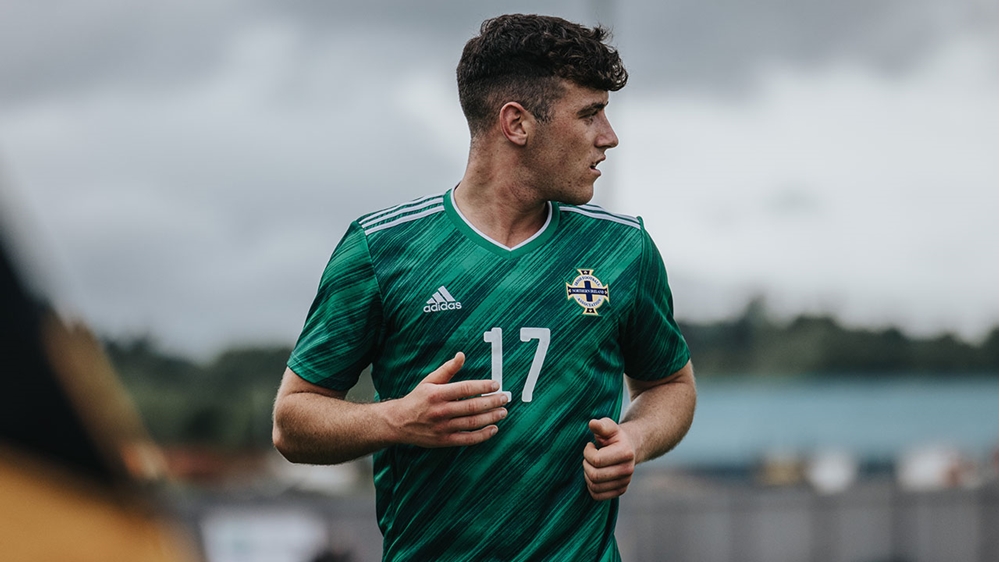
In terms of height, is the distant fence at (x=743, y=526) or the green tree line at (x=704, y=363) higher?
the distant fence at (x=743, y=526)

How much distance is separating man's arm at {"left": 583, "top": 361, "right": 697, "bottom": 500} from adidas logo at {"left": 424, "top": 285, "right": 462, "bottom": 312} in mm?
500

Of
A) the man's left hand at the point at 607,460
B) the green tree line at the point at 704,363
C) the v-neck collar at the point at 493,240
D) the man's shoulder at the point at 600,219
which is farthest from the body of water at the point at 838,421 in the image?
the man's left hand at the point at 607,460

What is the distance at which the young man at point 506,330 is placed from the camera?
2904 millimetres

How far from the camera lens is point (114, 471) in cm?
260

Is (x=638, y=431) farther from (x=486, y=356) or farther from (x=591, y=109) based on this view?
(x=591, y=109)

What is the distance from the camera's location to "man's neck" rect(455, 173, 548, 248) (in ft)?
10.1

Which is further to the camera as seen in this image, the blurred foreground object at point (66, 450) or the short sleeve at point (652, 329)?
the short sleeve at point (652, 329)

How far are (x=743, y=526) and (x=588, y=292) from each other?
12.3 m

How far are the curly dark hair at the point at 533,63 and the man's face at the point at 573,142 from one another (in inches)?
1.1

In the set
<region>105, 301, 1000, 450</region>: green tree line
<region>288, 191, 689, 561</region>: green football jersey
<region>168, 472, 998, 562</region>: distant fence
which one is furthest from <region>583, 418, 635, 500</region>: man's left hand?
<region>105, 301, 1000, 450</region>: green tree line

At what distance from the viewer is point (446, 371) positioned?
2.70 meters

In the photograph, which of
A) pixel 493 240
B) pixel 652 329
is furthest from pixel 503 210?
pixel 652 329

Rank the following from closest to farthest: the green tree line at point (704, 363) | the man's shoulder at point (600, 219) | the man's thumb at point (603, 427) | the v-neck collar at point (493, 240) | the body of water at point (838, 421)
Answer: the man's thumb at point (603, 427)
the v-neck collar at point (493, 240)
the man's shoulder at point (600, 219)
the body of water at point (838, 421)
the green tree line at point (704, 363)

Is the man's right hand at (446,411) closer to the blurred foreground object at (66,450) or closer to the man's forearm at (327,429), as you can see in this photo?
the man's forearm at (327,429)
